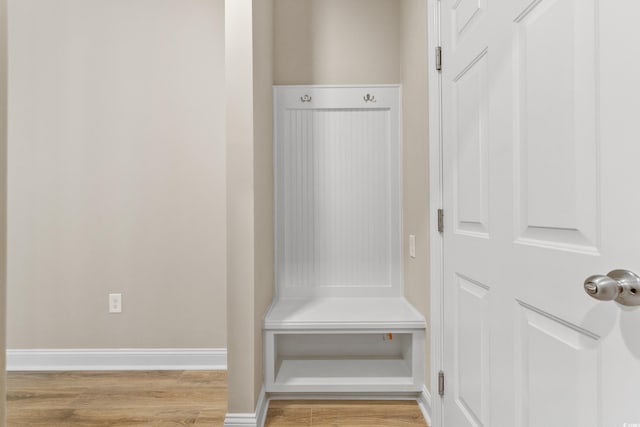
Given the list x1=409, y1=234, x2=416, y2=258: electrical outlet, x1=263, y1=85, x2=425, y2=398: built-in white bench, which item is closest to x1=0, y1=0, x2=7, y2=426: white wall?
x1=263, y1=85, x2=425, y2=398: built-in white bench

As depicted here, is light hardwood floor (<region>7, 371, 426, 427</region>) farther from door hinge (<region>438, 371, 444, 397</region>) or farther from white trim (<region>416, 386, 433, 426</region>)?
door hinge (<region>438, 371, 444, 397</region>)

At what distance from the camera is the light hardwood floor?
1.77m

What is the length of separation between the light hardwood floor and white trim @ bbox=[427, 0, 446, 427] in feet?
1.16

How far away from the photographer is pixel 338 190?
2.34 metres

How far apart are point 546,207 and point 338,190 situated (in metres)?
1.56

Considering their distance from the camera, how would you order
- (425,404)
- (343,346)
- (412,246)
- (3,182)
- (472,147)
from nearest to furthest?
(3,182) < (472,147) < (425,404) < (412,246) < (343,346)

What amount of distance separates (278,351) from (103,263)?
1302 millimetres

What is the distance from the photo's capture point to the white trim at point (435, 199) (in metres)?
1.56

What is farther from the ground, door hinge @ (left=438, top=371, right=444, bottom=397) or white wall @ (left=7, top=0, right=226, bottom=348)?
white wall @ (left=7, top=0, right=226, bottom=348)

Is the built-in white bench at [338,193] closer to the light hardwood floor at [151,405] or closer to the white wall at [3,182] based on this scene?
the light hardwood floor at [151,405]

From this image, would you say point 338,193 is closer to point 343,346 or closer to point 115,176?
point 343,346

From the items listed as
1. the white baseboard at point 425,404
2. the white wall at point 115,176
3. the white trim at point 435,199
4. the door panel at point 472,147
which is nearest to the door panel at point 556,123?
the door panel at point 472,147

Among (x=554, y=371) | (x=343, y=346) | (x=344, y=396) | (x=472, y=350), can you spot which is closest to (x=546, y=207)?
(x=554, y=371)

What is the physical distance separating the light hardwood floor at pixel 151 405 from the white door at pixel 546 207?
1.96 feet
